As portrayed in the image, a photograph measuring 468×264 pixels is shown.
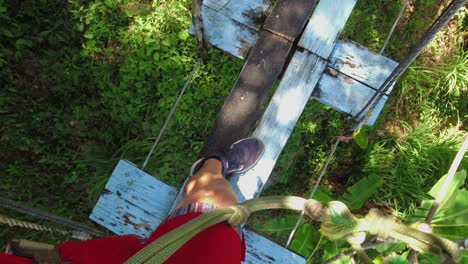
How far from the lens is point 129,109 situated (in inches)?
104

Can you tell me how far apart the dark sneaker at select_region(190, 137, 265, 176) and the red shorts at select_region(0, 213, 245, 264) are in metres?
0.41

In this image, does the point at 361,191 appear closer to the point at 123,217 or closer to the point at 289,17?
the point at 289,17

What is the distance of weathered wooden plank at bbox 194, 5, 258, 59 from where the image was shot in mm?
1906

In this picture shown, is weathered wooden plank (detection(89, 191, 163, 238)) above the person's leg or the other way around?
the other way around

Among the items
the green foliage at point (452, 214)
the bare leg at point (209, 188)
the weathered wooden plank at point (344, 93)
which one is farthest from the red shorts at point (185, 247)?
the green foliage at point (452, 214)

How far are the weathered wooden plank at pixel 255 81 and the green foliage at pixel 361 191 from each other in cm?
125

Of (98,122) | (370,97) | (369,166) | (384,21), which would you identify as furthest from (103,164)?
(384,21)

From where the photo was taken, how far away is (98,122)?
2.67 m

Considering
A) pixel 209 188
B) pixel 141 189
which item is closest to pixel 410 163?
Result: pixel 209 188

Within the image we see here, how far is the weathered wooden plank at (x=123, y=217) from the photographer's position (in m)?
1.87

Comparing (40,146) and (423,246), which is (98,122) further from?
(423,246)

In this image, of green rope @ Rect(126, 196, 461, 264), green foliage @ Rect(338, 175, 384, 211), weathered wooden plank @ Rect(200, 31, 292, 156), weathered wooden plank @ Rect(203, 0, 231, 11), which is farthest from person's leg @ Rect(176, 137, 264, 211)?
green foliage @ Rect(338, 175, 384, 211)

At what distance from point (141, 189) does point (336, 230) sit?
1.07 metres

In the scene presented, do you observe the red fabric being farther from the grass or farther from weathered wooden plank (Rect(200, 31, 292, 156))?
the grass
